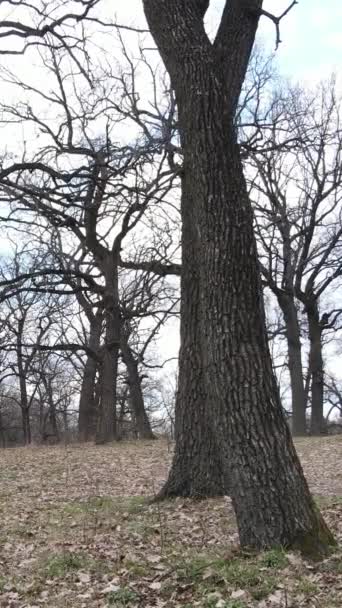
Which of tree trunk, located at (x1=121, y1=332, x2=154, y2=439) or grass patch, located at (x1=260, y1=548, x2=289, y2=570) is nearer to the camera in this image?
grass patch, located at (x1=260, y1=548, x2=289, y2=570)

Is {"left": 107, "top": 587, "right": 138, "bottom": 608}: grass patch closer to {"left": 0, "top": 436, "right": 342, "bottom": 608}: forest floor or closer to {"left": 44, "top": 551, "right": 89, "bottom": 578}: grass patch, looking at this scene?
{"left": 0, "top": 436, "right": 342, "bottom": 608}: forest floor

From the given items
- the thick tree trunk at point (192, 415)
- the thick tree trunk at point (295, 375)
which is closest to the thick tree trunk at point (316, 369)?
the thick tree trunk at point (295, 375)

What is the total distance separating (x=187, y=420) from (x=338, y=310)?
19827mm

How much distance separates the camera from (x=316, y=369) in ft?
80.6

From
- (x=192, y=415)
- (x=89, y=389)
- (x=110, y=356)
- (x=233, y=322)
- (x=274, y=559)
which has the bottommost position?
(x=274, y=559)

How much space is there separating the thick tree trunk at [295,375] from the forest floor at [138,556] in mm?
13706

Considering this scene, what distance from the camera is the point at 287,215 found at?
23469 millimetres

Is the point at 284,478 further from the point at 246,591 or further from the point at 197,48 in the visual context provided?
the point at 197,48

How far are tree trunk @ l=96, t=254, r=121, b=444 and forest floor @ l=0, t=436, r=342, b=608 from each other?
327 inches

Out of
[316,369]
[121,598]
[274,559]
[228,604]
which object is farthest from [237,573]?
[316,369]

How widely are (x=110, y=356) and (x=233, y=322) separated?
44.0 ft

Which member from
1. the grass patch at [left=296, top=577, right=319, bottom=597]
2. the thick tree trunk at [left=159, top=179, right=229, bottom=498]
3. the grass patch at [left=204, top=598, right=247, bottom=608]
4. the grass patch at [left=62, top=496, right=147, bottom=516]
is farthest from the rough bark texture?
the grass patch at [left=62, top=496, right=147, bottom=516]

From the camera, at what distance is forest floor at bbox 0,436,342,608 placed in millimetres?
4633

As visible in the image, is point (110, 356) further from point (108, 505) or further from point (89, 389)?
point (108, 505)
